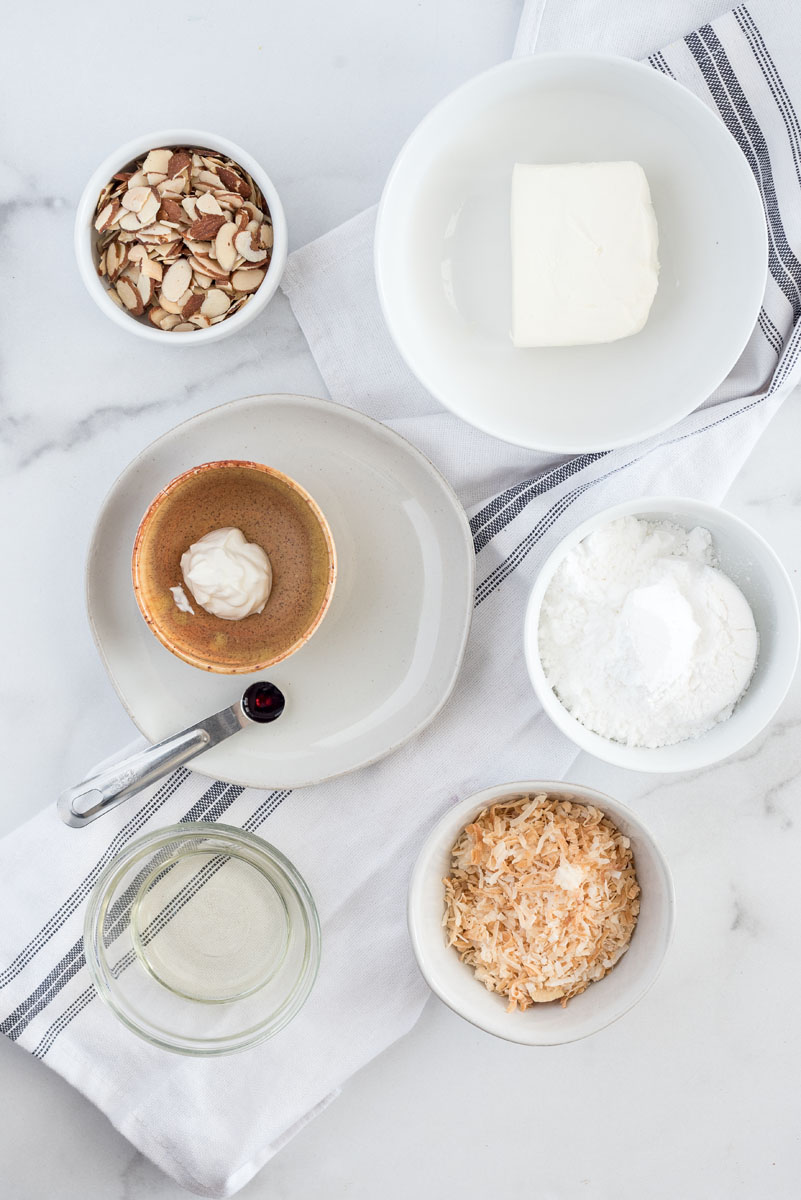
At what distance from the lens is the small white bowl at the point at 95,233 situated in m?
1.03

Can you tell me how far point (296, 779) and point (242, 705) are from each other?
108mm

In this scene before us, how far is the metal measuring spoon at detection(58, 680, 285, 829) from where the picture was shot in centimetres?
100

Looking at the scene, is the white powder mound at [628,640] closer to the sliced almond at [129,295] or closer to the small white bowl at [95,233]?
the small white bowl at [95,233]

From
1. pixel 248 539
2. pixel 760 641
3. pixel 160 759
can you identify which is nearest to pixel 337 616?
pixel 248 539

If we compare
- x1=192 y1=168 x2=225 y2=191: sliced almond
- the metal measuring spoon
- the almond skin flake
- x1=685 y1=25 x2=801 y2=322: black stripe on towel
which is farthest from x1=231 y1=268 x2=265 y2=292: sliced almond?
x1=685 y1=25 x2=801 y2=322: black stripe on towel

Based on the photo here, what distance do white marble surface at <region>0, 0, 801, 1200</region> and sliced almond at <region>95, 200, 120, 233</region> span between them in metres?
0.12

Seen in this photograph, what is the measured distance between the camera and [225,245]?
41.3 inches

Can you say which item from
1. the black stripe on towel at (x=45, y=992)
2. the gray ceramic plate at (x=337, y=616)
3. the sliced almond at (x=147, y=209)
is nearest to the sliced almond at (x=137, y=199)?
the sliced almond at (x=147, y=209)

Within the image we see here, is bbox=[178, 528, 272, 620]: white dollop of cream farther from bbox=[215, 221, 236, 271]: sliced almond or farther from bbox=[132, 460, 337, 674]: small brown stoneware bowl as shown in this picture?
bbox=[215, 221, 236, 271]: sliced almond

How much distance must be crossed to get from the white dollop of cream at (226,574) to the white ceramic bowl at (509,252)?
0.92 feet

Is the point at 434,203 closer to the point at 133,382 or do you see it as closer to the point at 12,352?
the point at 133,382

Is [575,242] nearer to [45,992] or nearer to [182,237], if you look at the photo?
[182,237]

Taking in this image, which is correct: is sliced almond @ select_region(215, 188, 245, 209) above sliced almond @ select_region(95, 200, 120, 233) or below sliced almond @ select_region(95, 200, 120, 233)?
below

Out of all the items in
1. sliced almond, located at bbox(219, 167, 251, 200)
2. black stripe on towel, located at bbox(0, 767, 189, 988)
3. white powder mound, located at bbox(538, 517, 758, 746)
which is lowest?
black stripe on towel, located at bbox(0, 767, 189, 988)
